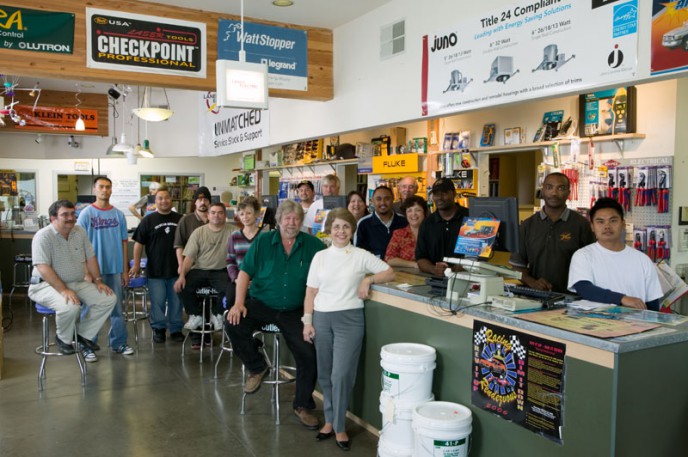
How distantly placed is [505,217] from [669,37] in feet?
5.02

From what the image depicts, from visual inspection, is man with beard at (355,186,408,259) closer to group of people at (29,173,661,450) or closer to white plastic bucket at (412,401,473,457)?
group of people at (29,173,661,450)

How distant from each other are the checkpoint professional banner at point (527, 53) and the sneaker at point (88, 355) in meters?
3.93

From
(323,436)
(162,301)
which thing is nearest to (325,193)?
(162,301)

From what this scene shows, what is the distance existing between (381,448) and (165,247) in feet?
12.5

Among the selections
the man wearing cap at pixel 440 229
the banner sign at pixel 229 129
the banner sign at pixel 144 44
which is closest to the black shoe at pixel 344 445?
the man wearing cap at pixel 440 229

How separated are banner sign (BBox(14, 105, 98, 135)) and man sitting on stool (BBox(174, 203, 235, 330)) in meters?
8.21

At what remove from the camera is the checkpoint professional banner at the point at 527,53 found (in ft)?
12.3

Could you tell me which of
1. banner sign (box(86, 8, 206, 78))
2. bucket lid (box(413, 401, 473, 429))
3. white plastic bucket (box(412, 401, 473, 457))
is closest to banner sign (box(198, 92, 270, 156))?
banner sign (box(86, 8, 206, 78))

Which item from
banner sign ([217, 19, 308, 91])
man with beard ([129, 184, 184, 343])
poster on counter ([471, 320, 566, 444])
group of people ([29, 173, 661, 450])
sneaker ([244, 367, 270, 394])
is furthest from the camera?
man with beard ([129, 184, 184, 343])

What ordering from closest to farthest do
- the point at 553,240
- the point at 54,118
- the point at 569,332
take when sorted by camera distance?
the point at 569,332, the point at 553,240, the point at 54,118

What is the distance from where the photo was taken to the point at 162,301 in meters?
6.35

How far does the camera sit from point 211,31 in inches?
230

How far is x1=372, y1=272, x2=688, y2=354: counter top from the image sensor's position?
2258 mm

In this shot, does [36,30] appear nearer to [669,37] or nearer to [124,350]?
[124,350]
